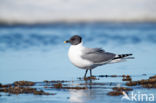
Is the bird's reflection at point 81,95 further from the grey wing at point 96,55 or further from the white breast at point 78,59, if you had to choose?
the grey wing at point 96,55

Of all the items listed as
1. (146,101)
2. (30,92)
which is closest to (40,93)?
(30,92)

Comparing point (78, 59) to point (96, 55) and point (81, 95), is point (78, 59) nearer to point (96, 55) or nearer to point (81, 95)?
point (96, 55)

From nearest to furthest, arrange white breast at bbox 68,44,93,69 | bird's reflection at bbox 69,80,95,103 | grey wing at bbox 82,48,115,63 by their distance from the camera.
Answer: bird's reflection at bbox 69,80,95,103 → white breast at bbox 68,44,93,69 → grey wing at bbox 82,48,115,63

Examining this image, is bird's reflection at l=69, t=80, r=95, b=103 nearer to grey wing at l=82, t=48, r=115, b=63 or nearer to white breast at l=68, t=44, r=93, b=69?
white breast at l=68, t=44, r=93, b=69

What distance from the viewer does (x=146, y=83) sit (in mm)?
8797

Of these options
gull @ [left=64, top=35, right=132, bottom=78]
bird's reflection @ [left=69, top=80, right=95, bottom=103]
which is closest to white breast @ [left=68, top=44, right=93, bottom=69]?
gull @ [left=64, top=35, right=132, bottom=78]

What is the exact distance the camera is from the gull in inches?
400

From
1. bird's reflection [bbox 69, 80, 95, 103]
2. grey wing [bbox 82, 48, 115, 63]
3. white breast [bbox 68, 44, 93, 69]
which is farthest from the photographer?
grey wing [bbox 82, 48, 115, 63]

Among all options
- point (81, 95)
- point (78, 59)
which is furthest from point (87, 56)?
point (81, 95)

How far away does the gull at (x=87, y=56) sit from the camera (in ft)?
33.3

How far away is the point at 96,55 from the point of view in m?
10.4

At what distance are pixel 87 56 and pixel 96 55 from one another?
307mm

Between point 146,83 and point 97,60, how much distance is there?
1.87 meters

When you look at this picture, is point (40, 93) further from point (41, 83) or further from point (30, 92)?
point (41, 83)
